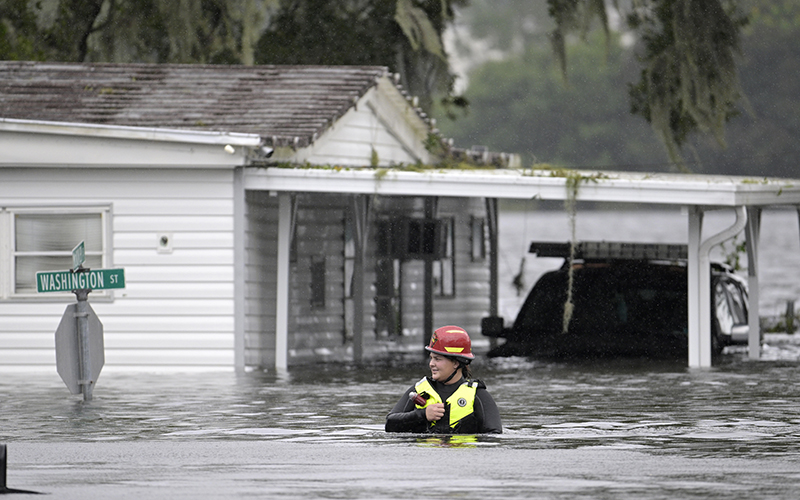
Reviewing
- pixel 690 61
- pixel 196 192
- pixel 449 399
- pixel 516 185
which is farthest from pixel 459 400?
pixel 690 61

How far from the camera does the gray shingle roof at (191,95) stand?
778 inches

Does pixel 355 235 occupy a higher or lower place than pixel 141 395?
higher

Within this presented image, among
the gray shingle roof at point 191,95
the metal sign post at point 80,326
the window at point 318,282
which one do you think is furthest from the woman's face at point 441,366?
the window at point 318,282

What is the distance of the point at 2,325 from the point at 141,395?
4.34 meters

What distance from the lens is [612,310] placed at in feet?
72.7

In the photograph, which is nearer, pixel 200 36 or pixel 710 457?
pixel 710 457

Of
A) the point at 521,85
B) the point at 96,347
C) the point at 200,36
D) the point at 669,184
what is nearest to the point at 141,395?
the point at 96,347

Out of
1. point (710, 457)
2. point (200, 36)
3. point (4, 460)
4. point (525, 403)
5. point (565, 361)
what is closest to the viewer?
point (4, 460)

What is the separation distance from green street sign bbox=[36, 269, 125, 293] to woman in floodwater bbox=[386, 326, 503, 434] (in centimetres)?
490

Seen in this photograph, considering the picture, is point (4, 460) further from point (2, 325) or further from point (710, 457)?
point (2, 325)

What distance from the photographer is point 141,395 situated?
1559cm

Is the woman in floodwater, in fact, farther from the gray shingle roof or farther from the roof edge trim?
the gray shingle roof

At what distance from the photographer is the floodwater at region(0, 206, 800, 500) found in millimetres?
8445

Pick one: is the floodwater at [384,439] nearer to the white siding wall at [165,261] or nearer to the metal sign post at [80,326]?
the metal sign post at [80,326]
